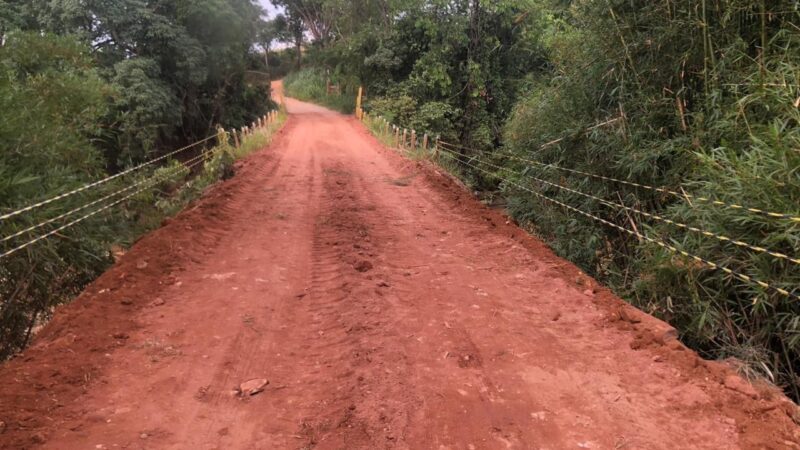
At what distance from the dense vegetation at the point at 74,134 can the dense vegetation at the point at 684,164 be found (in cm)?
619

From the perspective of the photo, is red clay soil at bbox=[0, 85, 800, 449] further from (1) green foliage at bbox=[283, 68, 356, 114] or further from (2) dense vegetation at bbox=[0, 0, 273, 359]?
(1) green foliage at bbox=[283, 68, 356, 114]

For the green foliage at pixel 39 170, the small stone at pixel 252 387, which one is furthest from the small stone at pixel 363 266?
the green foliage at pixel 39 170

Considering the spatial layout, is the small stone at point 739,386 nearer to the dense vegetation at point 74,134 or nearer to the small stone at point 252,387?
the small stone at point 252,387

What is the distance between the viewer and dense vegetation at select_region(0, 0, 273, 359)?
5.69 meters

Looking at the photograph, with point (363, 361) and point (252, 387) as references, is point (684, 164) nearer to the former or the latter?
point (363, 361)

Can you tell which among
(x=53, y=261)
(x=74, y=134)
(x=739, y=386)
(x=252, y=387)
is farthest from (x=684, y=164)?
(x=74, y=134)

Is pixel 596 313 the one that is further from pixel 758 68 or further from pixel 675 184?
pixel 758 68

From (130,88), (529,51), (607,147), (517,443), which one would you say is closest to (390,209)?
(607,147)

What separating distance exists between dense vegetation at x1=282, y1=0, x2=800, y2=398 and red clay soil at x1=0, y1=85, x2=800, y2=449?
1.71 feet

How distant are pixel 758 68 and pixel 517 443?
13.6ft

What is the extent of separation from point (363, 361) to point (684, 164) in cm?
389

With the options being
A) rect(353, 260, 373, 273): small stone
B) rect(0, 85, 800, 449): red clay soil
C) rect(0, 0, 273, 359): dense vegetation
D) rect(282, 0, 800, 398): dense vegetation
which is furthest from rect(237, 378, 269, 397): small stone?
rect(282, 0, 800, 398): dense vegetation

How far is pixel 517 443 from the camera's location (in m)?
3.10

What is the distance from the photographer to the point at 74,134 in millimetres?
7836
